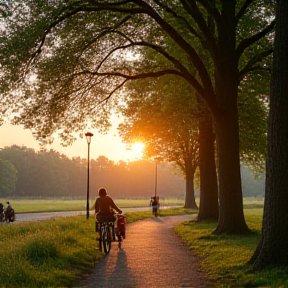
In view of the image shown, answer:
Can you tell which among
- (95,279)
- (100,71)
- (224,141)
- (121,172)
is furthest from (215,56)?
(121,172)

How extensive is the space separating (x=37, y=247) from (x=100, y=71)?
34.3ft

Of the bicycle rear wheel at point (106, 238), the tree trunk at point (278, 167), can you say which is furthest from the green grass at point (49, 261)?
the tree trunk at point (278, 167)

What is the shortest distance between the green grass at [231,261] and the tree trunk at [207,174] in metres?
7.24

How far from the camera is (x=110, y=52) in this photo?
63.9ft

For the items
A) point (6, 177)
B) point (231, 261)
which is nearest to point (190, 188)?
point (231, 261)

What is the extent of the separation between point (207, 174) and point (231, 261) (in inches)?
552

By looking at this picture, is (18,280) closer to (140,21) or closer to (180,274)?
(180,274)

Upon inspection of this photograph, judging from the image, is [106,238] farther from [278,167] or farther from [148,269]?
[278,167]

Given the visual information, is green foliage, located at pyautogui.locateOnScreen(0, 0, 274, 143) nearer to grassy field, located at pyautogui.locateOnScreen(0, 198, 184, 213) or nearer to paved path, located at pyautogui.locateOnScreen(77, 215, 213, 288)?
paved path, located at pyautogui.locateOnScreen(77, 215, 213, 288)

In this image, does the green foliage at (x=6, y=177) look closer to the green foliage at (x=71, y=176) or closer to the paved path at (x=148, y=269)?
the green foliage at (x=71, y=176)

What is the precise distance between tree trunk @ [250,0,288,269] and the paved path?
150cm

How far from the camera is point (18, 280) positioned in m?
8.84

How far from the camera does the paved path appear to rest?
943 cm

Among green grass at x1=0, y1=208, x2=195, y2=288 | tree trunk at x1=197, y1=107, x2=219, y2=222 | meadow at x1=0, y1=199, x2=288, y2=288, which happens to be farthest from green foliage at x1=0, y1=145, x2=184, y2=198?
green grass at x1=0, y1=208, x2=195, y2=288
